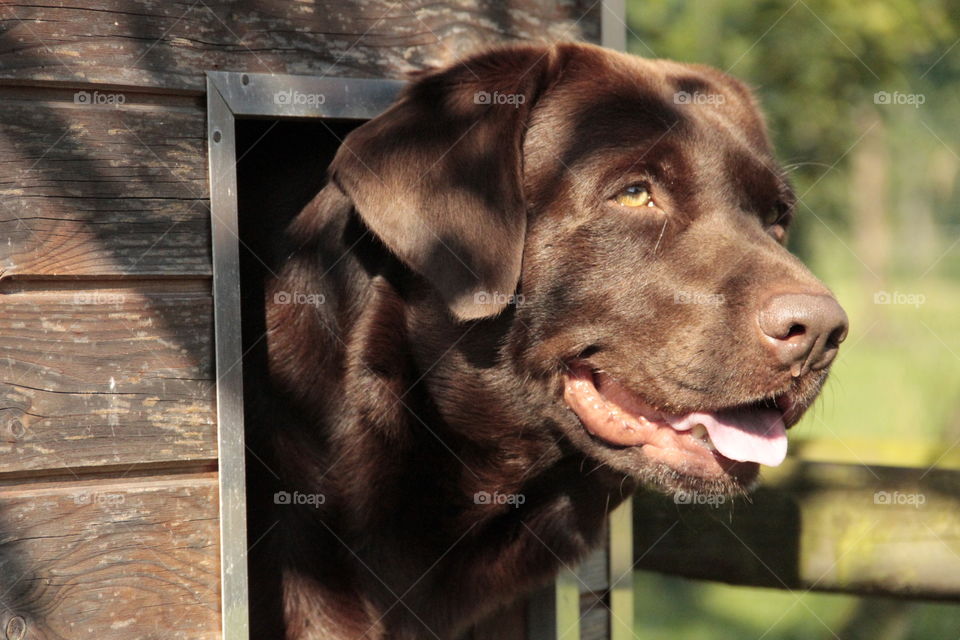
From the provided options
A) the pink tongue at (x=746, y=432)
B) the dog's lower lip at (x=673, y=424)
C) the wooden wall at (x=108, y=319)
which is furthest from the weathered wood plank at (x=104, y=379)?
the pink tongue at (x=746, y=432)

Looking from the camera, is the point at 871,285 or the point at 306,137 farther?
the point at 871,285

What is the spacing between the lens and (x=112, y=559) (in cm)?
210

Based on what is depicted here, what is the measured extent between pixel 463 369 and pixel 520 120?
0.62 m

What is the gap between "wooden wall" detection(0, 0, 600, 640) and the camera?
2.00 m

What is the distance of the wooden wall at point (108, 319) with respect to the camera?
200cm

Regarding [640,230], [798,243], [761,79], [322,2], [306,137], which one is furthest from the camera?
[798,243]

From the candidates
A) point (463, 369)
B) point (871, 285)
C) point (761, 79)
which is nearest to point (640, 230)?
point (463, 369)

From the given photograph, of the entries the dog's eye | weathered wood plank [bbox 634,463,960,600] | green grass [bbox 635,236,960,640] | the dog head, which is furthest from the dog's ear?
green grass [bbox 635,236,960,640]

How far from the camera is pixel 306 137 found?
2.65 meters

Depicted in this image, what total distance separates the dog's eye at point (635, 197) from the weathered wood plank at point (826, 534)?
133 cm

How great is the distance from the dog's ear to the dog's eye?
24 cm

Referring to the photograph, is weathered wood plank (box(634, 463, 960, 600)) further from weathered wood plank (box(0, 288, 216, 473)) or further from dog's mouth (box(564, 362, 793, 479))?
weathered wood plank (box(0, 288, 216, 473))

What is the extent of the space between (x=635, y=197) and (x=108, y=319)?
1.23 meters

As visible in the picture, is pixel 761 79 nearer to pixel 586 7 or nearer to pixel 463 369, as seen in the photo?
pixel 586 7
